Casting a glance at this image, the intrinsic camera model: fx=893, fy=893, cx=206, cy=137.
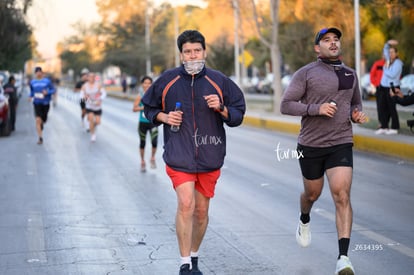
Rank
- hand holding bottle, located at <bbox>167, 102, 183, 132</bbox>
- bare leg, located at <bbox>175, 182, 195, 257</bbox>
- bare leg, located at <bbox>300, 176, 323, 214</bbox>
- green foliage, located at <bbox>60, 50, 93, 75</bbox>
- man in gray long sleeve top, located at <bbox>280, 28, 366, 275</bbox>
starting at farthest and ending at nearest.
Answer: green foliage, located at <bbox>60, 50, 93, 75</bbox> → bare leg, located at <bbox>300, 176, 323, 214</bbox> → man in gray long sleeve top, located at <bbox>280, 28, 366, 275</bbox> → bare leg, located at <bbox>175, 182, 195, 257</bbox> → hand holding bottle, located at <bbox>167, 102, 183, 132</bbox>

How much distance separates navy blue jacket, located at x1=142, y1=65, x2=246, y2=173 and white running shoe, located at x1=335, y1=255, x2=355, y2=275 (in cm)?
118

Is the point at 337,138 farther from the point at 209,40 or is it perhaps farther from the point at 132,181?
the point at 209,40

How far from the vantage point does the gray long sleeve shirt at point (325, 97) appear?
23.9ft

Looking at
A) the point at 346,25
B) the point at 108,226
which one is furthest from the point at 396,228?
the point at 346,25

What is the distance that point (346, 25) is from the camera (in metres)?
40.8

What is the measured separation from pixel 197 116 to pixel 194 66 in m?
0.38

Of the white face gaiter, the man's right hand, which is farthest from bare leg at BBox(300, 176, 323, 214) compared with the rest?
the white face gaiter

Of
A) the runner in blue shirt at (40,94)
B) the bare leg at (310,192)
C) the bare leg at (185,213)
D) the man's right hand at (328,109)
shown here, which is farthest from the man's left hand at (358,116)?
the runner in blue shirt at (40,94)

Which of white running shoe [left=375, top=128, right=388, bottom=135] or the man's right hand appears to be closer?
the man's right hand

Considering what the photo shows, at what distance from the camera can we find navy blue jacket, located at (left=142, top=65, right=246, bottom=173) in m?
6.68

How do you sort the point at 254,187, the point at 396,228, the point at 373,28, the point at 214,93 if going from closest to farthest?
the point at 214,93
the point at 396,228
the point at 254,187
the point at 373,28

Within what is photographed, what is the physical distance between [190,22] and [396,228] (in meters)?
66.6

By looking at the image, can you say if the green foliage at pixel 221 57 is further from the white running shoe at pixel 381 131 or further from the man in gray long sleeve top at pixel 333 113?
the man in gray long sleeve top at pixel 333 113

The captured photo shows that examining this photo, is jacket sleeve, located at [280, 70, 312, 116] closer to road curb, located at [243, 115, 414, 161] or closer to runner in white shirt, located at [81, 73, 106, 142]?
road curb, located at [243, 115, 414, 161]
